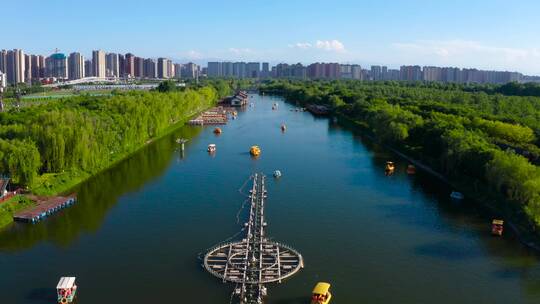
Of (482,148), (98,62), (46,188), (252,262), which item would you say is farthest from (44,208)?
(98,62)

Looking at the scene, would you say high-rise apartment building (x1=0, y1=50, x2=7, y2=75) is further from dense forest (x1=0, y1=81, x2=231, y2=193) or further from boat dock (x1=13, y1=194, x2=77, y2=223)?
boat dock (x1=13, y1=194, x2=77, y2=223)

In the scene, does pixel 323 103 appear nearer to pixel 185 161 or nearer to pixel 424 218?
pixel 185 161

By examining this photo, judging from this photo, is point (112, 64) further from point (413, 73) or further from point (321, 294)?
point (321, 294)

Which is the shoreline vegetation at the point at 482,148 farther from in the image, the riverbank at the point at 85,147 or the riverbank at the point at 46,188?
the riverbank at the point at 46,188

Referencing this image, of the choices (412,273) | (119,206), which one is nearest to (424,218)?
(412,273)

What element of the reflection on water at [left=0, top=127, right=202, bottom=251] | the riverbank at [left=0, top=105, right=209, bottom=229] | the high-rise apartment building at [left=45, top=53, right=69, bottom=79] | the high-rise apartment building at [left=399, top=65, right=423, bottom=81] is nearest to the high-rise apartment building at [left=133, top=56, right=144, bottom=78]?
the high-rise apartment building at [left=45, top=53, right=69, bottom=79]
